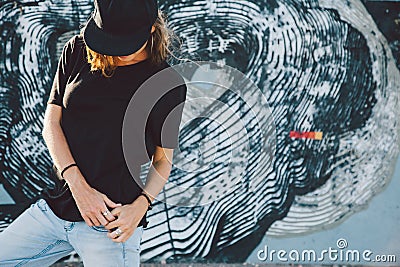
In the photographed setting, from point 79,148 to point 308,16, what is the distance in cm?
285

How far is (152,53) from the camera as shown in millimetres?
3016

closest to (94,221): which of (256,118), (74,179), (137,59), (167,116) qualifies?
(74,179)

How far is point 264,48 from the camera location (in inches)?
216

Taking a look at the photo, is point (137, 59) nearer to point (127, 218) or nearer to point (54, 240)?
point (127, 218)

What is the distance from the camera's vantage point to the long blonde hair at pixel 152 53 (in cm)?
292

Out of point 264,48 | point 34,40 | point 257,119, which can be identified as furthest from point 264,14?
point 34,40

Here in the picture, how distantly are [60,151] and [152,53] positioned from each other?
47 centimetres

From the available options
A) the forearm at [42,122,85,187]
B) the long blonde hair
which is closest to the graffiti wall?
the long blonde hair

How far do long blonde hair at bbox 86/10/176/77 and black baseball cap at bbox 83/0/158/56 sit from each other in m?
0.07

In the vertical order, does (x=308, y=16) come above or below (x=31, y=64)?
above

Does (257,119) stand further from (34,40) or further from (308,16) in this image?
(34,40)

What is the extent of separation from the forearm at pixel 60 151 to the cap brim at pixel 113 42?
1.11 feet

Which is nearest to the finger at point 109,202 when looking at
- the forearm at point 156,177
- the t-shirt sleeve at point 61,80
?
the forearm at point 156,177

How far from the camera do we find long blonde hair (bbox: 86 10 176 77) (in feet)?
9.59
